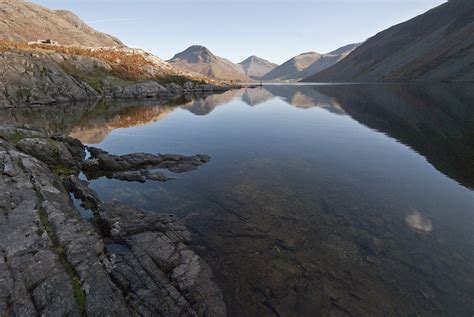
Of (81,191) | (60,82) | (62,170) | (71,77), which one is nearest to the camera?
(81,191)

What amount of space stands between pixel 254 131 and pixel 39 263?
1847 inches

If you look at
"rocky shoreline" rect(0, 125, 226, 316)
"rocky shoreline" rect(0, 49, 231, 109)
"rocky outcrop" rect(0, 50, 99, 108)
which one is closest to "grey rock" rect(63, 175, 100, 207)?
"rocky shoreline" rect(0, 125, 226, 316)

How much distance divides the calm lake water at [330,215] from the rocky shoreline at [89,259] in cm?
179

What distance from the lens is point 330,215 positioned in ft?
69.4

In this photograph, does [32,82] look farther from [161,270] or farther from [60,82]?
[161,270]

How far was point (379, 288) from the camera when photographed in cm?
1376

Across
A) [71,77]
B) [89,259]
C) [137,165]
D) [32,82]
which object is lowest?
[137,165]

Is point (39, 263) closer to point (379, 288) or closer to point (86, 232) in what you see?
point (86, 232)

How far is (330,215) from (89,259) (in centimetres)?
1658

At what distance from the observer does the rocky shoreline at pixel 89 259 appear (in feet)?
35.6

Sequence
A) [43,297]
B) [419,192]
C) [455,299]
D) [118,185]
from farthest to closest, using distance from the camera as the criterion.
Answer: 1. [118,185]
2. [419,192]
3. [455,299]
4. [43,297]

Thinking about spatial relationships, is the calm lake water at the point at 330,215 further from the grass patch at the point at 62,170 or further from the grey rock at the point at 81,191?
the grass patch at the point at 62,170

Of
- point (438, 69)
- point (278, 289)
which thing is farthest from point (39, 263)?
point (438, 69)

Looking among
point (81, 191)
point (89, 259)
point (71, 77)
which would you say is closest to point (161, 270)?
point (89, 259)
